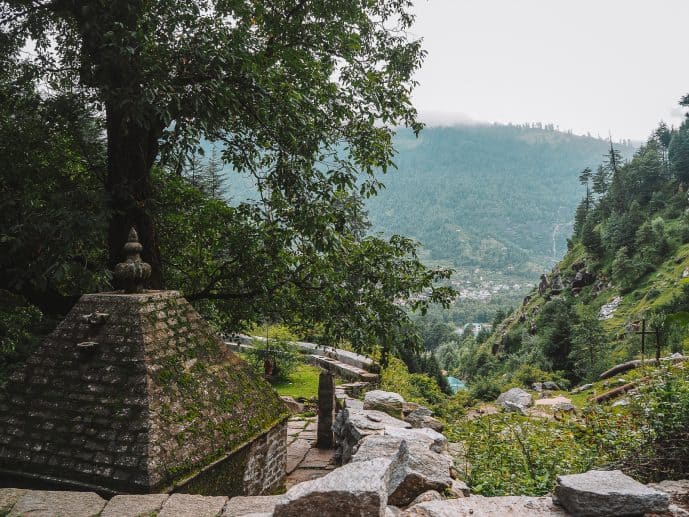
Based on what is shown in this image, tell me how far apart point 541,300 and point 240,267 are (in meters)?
68.1

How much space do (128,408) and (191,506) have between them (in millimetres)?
1243

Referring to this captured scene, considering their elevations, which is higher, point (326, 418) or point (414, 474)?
point (414, 474)

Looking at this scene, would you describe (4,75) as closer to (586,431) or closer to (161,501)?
(161,501)

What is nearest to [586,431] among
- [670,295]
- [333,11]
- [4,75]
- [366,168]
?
[366,168]

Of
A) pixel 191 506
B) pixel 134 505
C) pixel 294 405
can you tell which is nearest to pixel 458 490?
pixel 191 506

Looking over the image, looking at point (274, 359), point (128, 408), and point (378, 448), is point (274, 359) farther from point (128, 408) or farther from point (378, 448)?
point (128, 408)

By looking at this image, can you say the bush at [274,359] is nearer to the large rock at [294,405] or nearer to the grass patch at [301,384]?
the grass patch at [301,384]

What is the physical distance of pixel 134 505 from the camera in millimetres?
3617

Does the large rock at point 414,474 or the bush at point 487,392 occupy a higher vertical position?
the large rock at point 414,474

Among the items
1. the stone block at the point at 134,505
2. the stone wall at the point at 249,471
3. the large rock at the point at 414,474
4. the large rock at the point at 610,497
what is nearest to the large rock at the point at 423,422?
the stone wall at the point at 249,471

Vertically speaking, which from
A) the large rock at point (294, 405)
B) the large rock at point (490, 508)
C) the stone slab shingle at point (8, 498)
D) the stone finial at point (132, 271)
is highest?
the stone finial at point (132, 271)

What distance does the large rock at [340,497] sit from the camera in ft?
8.81

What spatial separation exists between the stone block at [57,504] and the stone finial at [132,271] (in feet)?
7.06

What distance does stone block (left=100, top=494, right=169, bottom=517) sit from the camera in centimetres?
348
